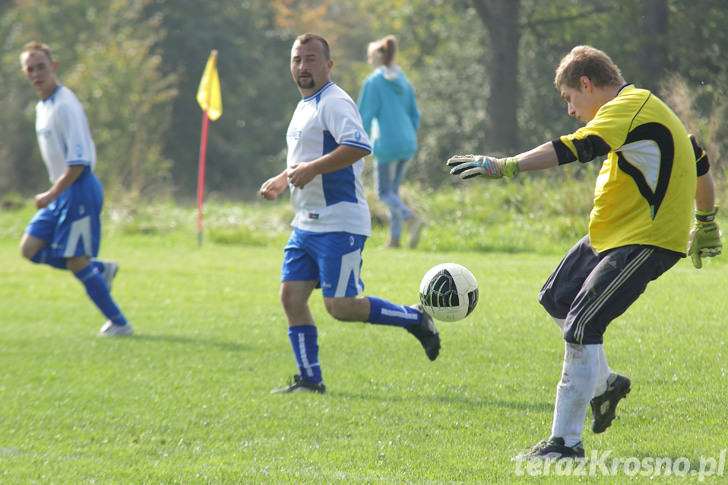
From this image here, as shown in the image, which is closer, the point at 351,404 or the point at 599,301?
the point at 599,301

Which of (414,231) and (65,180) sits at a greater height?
(65,180)

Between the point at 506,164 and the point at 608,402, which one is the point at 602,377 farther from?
the point at 506,164

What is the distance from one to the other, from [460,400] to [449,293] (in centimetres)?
63

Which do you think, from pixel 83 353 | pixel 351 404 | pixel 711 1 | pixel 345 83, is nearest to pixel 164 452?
pixel 351 404

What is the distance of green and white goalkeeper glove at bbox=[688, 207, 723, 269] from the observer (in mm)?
4516

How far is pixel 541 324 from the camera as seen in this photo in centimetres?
728

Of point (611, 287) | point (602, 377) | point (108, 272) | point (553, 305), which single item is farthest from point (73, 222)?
point (611, 287)

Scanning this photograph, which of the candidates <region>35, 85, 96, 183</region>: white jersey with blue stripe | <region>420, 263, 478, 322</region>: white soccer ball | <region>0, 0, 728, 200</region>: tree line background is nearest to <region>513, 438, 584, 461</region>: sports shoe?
<region>420, 263, 478, 322</region>: white soccer ball

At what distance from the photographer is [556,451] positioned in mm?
3957

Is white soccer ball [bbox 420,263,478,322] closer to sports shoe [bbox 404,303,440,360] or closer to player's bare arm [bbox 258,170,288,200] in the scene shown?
sports shoe [bbox 404,303,440,360]

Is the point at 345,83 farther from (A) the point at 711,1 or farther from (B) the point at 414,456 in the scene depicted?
(B) the point at 414,456

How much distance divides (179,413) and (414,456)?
1.67 metres

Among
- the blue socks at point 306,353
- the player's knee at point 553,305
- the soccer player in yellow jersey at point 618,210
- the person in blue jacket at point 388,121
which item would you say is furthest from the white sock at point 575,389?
the person in blue jacket at point 388,121

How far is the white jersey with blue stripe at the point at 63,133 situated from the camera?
24.7ft
